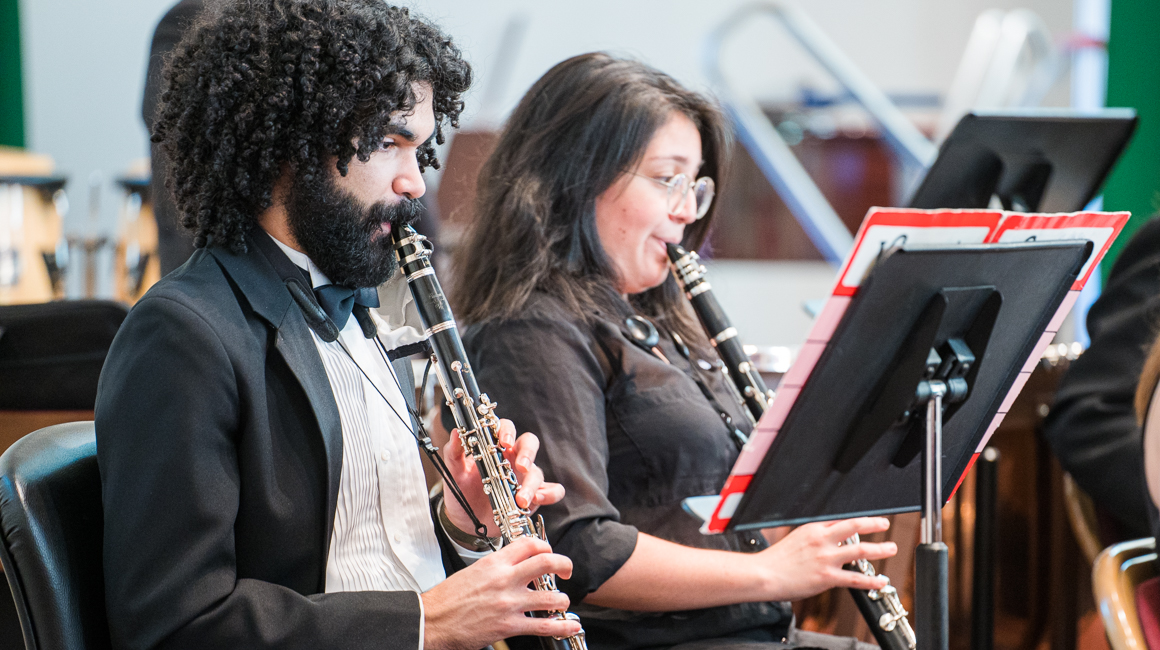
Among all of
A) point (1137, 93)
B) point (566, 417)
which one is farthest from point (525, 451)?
point (1137, 93)

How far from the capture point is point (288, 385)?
1.19 m

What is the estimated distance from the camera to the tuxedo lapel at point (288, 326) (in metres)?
1.18

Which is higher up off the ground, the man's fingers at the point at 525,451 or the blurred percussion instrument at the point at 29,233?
the blurred percussion instrument at the point at 29,233

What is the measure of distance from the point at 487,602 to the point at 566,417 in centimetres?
43

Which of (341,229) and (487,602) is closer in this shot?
(487,602)

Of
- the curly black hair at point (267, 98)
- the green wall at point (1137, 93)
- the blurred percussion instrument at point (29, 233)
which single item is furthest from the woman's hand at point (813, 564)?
the blurred percussion instrument at point (29, 233)

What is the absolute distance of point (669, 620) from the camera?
1.57 m

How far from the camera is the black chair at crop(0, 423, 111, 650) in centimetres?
105

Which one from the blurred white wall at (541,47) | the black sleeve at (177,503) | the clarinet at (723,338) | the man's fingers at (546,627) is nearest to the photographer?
the black sleeve at (177,503)

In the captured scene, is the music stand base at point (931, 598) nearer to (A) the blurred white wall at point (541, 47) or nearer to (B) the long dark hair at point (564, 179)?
(B) the long dark hair at point (564, 179)

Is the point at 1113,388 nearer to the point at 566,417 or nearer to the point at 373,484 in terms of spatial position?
the point at 566,417

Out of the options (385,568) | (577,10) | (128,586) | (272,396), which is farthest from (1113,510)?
(577,10)

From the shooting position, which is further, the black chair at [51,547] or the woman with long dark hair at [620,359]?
the woman with long dark hair at [620,359]

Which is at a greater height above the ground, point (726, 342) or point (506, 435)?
point (726, 342)
